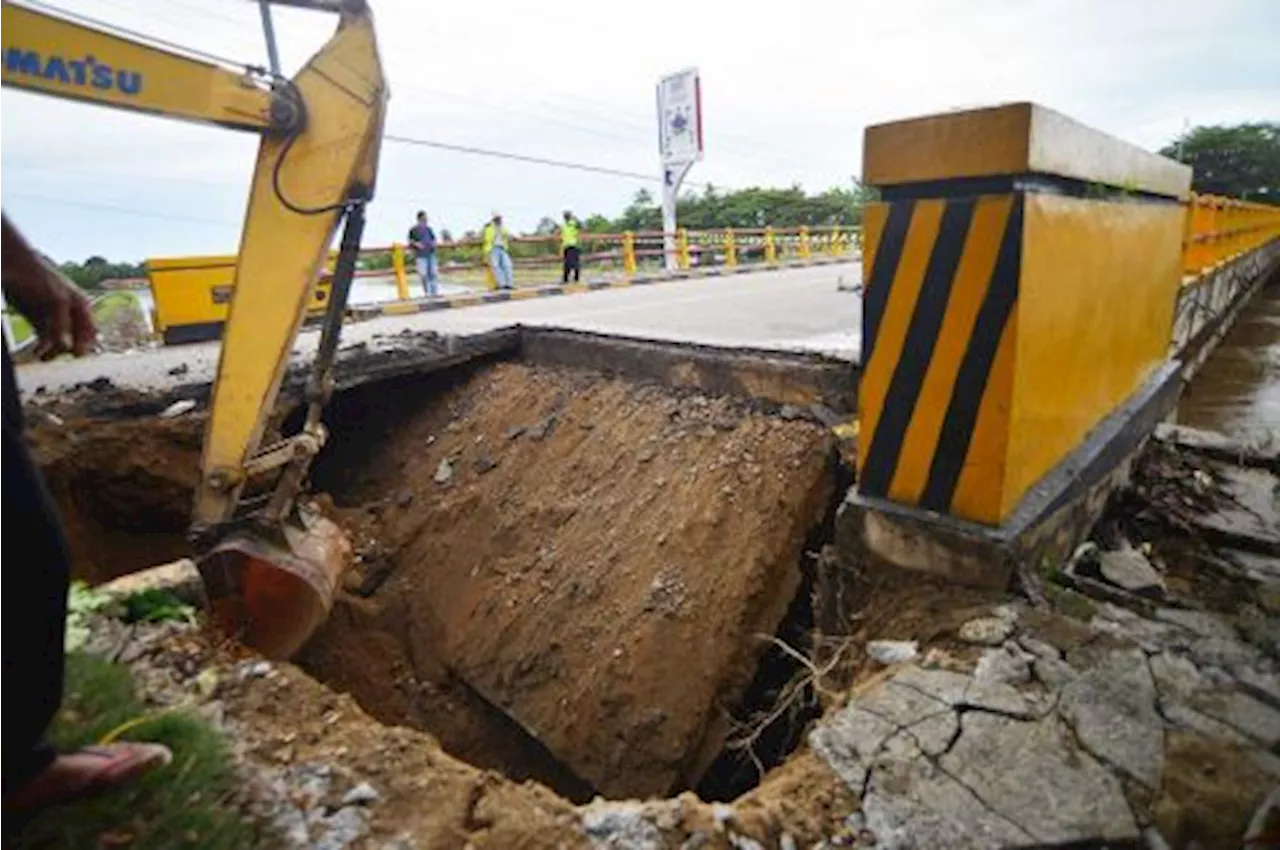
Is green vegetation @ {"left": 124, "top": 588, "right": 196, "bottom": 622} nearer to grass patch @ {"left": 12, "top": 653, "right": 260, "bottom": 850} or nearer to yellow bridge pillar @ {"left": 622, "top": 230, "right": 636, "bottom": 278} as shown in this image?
grass patch @ {"left": 12, "top": 653, "right": 260, "bottom": 850}

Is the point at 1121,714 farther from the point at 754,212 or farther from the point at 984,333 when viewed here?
the point at 754,212

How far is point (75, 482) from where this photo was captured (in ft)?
12.1

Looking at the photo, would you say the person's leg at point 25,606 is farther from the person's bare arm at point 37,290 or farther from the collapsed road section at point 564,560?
the collapsed road section at point 564,560

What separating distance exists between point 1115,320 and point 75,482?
486 centimetres

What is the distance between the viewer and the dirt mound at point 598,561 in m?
3.07

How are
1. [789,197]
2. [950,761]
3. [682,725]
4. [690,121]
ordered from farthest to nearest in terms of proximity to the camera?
[789,197] → [690,121] → [682,725] → [950,761]

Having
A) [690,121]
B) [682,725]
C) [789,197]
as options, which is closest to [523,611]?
[682,725]

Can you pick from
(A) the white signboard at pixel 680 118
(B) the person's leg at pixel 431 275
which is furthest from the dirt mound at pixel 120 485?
(A) the white signboard at pixel 680 118

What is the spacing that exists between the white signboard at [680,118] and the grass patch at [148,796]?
18.3 metres

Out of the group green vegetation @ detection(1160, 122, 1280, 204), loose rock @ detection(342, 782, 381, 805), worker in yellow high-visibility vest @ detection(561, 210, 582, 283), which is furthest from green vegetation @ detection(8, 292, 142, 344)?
green vegetation @ detection(1160, 122, 1280, 204)

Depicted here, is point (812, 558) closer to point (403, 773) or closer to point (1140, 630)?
point (1140, 630)

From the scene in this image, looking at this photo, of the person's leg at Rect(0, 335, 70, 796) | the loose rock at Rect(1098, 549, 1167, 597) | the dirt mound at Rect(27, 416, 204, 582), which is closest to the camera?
the person's leg at Rect(0, 335, 70, 796)

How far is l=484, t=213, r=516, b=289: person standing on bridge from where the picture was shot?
12523mm

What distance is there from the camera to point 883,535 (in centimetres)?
208
